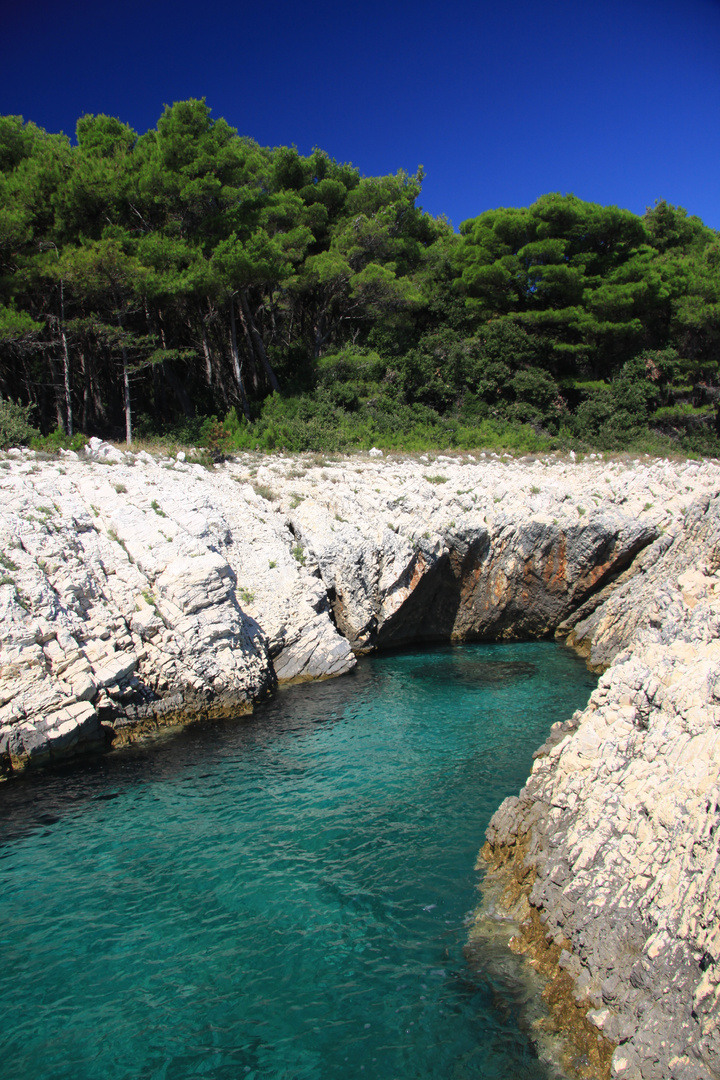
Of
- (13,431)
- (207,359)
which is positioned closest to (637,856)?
(13,431)

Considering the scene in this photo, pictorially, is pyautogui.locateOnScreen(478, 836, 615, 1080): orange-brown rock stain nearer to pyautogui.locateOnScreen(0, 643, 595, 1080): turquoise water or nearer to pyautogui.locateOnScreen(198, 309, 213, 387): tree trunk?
pyautogui.locateOnScreen(0, 643, 595, 1080): turquoise water

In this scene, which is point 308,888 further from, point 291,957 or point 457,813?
point 457,813

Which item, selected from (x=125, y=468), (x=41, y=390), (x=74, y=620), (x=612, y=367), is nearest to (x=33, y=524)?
(x=74, y=620)

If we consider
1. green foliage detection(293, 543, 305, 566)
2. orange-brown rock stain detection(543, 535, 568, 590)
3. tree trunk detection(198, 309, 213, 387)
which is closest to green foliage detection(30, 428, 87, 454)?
green foliage detection(293, 543, 305, 566)

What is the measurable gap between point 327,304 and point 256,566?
742 inches

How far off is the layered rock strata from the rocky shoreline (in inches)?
1.9

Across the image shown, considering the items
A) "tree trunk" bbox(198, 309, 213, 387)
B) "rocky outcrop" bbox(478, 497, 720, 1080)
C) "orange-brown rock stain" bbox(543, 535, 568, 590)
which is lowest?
"rocky outcrop" bbox(478, 497, 720, 1080)

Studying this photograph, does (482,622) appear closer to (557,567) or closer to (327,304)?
(557,567)

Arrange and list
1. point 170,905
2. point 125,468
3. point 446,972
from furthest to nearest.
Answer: point 125,468, point 170,905, point 446,972

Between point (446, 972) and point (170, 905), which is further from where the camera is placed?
point (170, 905)

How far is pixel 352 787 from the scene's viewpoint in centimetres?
857

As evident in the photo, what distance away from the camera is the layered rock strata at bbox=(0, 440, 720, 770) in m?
10.3

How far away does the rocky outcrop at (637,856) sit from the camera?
12.6 ft

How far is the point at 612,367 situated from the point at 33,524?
27.3m
